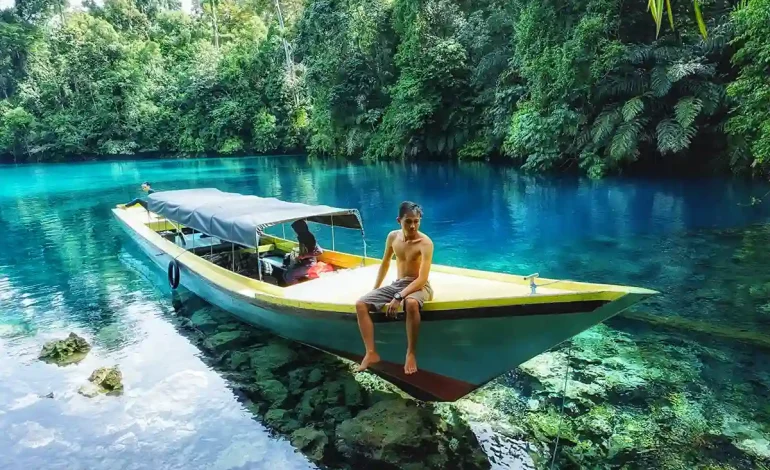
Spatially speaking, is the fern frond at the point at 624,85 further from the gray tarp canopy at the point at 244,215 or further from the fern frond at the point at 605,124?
the gray tarp canopy at the point at 244,215

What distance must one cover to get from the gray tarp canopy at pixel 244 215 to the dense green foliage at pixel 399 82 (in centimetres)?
1006

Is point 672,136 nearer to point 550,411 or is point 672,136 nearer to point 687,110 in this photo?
point 687,110

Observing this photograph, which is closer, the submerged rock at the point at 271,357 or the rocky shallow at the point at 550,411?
the rocky shallow at the point at 550,411

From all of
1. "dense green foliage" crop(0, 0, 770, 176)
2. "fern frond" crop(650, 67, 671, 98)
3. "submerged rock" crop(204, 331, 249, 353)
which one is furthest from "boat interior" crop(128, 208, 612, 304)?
"fern frond" crop(650, 67, 671, 98)

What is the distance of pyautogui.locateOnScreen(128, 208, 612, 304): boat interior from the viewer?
17.7 feet

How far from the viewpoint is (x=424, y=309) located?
5.02m

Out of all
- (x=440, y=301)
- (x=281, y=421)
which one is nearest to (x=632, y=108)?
(x=440, y=301)

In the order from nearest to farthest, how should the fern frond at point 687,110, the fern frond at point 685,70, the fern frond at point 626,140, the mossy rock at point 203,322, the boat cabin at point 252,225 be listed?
1. the boat cabin at point 252,225
2. the mossy rock at point 203,322
3. the fern frond at point 685,70
4. the fern frond at point 687,110
5. the fern frond at point 626,140

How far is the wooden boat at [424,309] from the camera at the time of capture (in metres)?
4.45

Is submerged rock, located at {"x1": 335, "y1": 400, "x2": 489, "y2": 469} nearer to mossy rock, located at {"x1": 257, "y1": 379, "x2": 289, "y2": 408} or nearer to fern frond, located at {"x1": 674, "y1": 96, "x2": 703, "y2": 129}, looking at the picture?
mossy rock, located at {"x1": 257, "y1": 379, "x2": 289, "y2": 408}

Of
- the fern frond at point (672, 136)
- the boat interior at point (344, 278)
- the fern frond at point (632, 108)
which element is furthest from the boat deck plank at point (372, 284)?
the fern frond at point (632, 108)

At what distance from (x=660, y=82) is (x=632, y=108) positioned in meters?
1.24

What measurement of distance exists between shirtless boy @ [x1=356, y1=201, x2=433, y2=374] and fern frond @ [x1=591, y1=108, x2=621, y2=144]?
696 inches

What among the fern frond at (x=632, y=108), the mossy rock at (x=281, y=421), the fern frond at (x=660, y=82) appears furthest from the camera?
the fern frond at (x=632, y=108)
